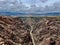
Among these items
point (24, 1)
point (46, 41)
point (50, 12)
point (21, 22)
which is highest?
point (24, 1)

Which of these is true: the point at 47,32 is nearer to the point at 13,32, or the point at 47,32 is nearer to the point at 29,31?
the point at 29,31

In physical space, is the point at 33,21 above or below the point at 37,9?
below

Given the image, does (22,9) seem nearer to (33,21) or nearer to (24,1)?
(24,1)

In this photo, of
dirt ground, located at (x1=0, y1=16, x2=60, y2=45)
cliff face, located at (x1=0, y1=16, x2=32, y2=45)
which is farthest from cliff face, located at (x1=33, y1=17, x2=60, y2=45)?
cliff face, located at (x1=0, y1=16, x2=32, y2=45)

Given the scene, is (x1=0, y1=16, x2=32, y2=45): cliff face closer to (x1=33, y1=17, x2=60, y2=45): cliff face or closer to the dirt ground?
the dirt ground

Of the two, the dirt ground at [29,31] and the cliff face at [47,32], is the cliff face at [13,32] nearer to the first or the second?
the dirt ground at [29,31]

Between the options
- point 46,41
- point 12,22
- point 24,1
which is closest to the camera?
point 24,1

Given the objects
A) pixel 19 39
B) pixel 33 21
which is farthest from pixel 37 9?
pixel 19 39

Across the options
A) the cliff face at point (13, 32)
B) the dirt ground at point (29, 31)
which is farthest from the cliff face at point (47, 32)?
the cliff face at point (13, 32)
